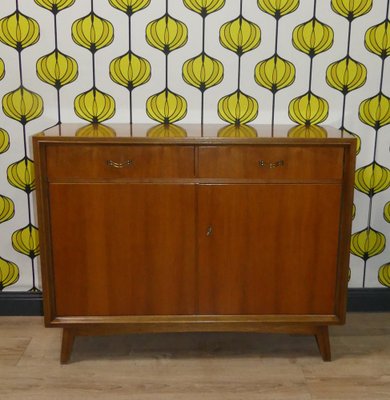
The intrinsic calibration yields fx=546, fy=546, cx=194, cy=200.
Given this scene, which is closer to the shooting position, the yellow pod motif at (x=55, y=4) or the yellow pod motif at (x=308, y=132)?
the yellow pod motif at (x=308, y=132)

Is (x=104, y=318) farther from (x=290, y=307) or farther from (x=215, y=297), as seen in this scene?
(x=290, y=307)

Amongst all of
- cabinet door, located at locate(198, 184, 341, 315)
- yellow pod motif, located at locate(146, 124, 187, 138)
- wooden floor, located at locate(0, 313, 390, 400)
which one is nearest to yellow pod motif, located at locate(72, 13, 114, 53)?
yellow pod motif, located at locate(146, 124, 187, 138)

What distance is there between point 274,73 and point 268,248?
0.81 m

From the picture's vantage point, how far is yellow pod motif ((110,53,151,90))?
2.35m

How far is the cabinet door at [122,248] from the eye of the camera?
6.54 feet

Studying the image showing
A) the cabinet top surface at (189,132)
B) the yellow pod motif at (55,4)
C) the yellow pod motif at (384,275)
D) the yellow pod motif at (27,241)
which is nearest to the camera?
the cabinet top surface at (189,132)

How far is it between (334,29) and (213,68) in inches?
21.4

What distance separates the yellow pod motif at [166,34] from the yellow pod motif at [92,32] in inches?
6.7

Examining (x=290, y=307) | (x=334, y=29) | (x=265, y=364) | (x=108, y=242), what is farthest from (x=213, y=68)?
(x=265, y=364)

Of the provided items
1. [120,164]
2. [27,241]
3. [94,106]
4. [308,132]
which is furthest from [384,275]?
[27,241]

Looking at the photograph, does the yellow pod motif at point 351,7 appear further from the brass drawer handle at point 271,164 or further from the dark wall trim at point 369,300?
the dark wall trim at point 369,300

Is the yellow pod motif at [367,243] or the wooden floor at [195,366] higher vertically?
the yellow pod motif at [367,243]

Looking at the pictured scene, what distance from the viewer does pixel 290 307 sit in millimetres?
2104

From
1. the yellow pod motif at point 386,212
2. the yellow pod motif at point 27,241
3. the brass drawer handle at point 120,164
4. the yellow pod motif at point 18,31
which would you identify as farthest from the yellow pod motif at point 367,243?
the yellow pod motif at point 18,31
